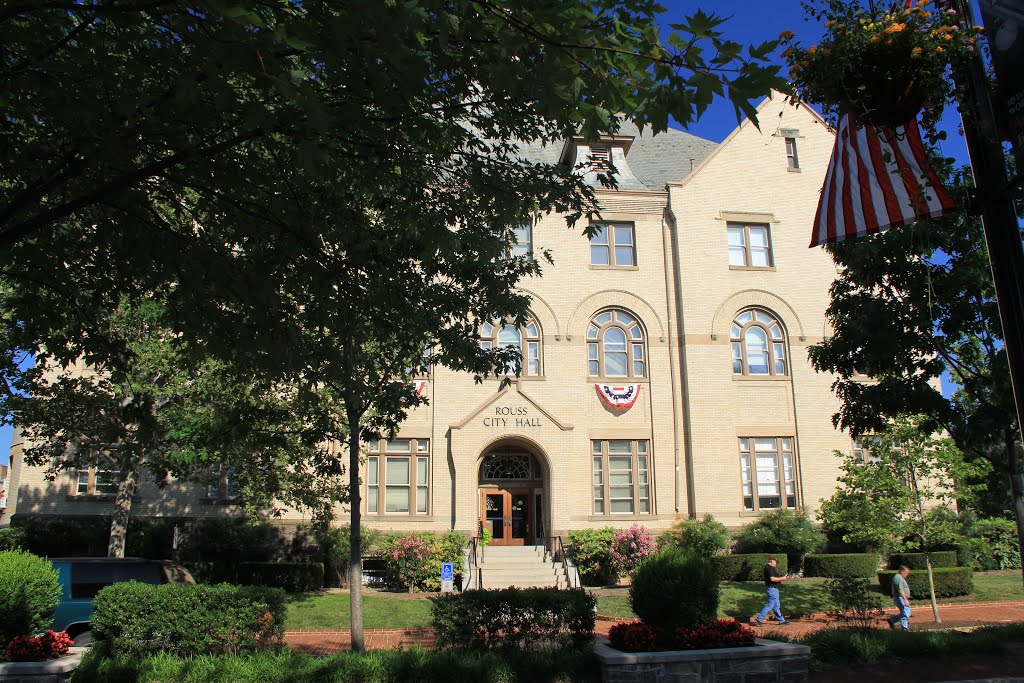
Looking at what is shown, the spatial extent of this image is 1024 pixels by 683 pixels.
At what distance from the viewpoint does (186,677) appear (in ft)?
29.2

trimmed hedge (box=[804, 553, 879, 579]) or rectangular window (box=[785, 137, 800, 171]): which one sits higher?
rectangular window (box=[785, 137, 800, 171])

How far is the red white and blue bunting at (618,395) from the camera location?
2619 centimetres

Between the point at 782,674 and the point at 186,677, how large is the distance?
7257 millimetres

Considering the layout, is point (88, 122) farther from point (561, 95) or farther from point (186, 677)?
point (186, 677)

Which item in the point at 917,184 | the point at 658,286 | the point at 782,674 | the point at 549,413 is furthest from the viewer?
the point at 658,286

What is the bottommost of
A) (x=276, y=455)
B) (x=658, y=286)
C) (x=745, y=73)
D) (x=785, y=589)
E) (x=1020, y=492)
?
(x=785, y=589)

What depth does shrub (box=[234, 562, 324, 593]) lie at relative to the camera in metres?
21.5

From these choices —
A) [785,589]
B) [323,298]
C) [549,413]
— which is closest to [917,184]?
[323,298]

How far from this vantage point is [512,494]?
26.4 meters

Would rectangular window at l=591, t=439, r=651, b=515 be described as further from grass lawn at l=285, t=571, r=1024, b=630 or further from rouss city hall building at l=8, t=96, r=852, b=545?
grass lawn at l=285, t=571, r=1024, b=630

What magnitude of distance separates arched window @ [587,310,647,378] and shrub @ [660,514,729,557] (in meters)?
5.34

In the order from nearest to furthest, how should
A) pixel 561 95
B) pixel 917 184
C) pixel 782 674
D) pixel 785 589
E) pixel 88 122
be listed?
pixel 561 95 < pixel 88 122 < pixel 917 184 < pixel 782 674 < pixel 785 589

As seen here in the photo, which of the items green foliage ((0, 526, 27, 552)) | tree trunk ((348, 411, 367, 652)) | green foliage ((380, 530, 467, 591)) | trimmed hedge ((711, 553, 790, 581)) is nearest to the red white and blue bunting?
trimmed hedge ((711, 553, 790, 581))

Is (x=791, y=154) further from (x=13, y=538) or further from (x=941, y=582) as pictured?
(x=13, y=538)
